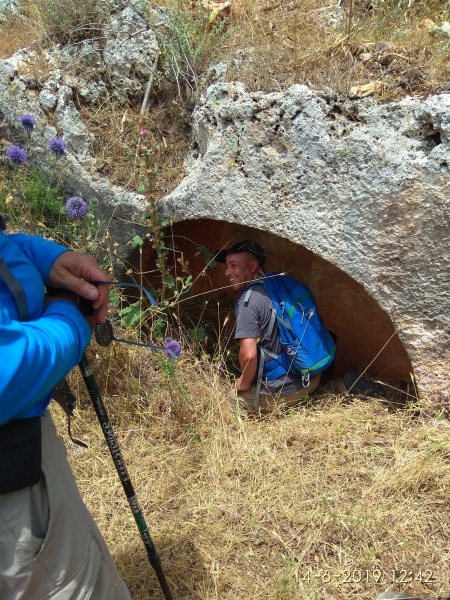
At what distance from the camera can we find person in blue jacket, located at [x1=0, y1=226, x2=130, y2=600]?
1169 mm

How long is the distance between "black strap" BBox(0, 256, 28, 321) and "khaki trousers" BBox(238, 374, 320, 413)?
2309mm

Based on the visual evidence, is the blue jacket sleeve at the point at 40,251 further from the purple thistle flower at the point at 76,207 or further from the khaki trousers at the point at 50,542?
the purple thistle flower at the point at 76,207

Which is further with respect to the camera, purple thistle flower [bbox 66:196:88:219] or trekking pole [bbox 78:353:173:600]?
purple thistle flower [bbox 66:196:88:219]

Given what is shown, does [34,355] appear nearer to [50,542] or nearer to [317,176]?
[50,542]

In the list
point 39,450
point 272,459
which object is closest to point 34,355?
point 39,450

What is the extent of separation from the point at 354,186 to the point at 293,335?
41.1 inches

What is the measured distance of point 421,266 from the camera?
2758mm

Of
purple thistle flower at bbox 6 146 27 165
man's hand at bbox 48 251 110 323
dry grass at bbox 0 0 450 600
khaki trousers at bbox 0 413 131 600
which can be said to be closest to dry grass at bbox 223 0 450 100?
dry grass at bbox 0 0 450 600

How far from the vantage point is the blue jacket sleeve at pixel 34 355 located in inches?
44.0

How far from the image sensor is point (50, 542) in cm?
134

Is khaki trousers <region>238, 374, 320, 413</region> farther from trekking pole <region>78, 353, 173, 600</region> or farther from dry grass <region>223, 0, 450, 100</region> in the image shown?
dry grass <region>223, 0, 450, 100</region>

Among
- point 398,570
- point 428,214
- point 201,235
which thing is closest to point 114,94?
point 201,235

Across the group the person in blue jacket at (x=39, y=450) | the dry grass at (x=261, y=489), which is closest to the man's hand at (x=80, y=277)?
the person in blue jacket at (x=39, y=450)

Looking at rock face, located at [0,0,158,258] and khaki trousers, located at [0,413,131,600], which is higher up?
rock face, located at [0,0,158,258]
